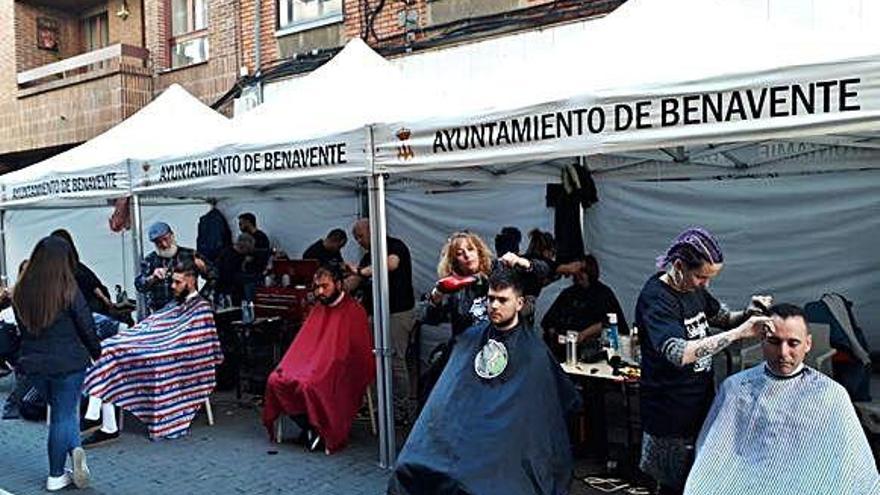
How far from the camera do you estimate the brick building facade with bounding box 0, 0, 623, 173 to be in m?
9.29

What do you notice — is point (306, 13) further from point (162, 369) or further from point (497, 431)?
point (497, 431)

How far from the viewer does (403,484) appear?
363 centimetres

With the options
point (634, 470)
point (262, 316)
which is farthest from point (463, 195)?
point (634, 470)

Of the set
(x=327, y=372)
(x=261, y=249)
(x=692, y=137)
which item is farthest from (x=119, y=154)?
(x=692, y=137)

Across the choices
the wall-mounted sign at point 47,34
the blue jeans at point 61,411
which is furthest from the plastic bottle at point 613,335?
the wall-mounted sign at point 47,34

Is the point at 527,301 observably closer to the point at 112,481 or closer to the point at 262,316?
the point at 112,481

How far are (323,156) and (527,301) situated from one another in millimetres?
1957

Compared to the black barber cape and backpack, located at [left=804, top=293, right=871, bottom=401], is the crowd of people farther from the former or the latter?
backpack, located at [left=804, top=293, right=871, bottom=401]

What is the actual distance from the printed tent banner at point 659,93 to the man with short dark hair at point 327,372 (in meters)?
1.54

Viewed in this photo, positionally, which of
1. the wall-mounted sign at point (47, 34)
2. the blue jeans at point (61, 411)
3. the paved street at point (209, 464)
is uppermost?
the wall-mounted sign at point (47, 34)

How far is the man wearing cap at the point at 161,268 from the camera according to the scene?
22.2ft

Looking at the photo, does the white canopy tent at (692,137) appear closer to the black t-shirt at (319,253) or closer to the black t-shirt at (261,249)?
the black t-shirt at (319,253)

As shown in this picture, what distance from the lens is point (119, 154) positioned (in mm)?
7570

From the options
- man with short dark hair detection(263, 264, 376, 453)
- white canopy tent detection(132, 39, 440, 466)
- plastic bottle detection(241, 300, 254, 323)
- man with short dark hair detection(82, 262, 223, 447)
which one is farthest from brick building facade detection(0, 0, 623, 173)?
man with short dark hair detection(82, 262, 223, 447)
